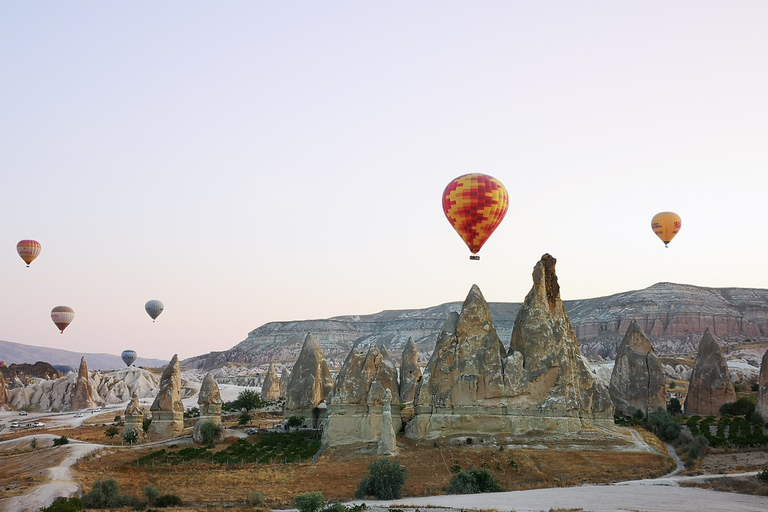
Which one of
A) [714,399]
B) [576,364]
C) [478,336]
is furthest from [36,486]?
[714,399]

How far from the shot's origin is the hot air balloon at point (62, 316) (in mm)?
97875

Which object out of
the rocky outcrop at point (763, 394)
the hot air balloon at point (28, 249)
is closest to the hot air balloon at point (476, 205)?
the rocky outcrop at point (763, 394)

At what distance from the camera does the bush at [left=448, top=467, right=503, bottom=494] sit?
29.4 m

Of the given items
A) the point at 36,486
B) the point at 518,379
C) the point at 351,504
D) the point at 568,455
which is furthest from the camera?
the point at 518,379

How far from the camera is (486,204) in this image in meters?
44.2

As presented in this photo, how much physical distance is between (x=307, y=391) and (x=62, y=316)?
61523mm

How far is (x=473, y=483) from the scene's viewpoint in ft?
97.3

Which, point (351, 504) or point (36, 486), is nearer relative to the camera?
point (351, 504)

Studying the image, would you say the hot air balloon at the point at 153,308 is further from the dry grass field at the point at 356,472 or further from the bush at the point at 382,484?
the bush at the point at 382,484

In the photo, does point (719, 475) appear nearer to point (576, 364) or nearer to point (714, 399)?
point (576, 364)

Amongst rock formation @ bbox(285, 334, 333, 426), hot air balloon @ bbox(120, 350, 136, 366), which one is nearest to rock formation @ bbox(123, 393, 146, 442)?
rock formation @ bbox(285, 334, 333, 426)

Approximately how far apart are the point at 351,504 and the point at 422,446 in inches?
451

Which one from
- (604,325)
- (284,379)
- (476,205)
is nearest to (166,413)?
(476,205)

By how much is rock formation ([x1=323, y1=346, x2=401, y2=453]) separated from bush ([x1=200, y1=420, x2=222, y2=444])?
29.7 feet
